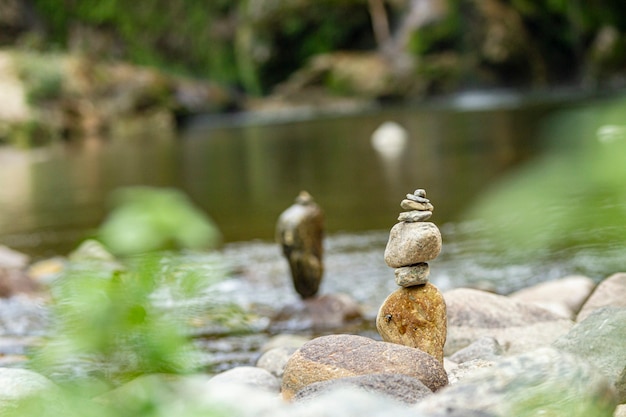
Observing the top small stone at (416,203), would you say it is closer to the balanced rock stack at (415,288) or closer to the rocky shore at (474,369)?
the balanced rock stack at (415,288)

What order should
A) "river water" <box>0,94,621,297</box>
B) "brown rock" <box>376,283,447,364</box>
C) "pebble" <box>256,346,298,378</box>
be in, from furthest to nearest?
1. "river water" <box>0,94,621,297</box>
2. "pebble" <box>256,346,298,378</box>
3. "brown rock" <box>376,283,447,364</box>

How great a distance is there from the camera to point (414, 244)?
5.20 metres

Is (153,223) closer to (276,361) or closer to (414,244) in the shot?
(414,244)

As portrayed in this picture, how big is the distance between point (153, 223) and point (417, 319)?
4.06 m

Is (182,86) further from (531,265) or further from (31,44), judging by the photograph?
(531,265)

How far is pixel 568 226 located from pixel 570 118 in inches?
14.2

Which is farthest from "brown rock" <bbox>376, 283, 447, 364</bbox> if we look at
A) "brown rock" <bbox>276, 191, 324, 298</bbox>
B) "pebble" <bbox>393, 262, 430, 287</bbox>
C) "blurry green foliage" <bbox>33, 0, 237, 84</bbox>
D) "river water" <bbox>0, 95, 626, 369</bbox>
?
"blurry green foliage" <bbox>33, 0, 237, 84</bbox>

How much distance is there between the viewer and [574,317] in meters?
6.94

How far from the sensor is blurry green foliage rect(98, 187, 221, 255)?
1457mm

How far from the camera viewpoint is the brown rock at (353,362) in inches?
169

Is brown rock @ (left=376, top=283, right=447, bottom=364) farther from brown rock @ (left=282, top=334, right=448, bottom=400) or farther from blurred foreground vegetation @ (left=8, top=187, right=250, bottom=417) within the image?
blurred foreground vegetation @ (left=8, top=187, right=250, bottom=417)

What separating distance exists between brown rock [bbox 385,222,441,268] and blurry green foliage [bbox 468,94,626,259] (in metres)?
3.06

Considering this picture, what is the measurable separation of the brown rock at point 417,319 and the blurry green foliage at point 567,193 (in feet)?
10.7

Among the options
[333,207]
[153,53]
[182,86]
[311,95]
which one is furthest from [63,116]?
[333,207]
